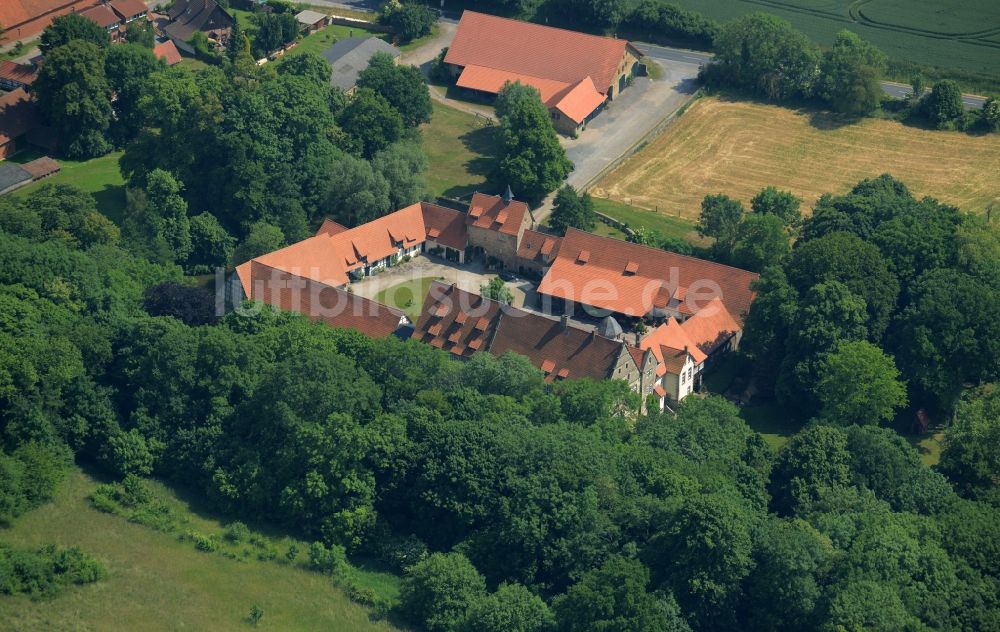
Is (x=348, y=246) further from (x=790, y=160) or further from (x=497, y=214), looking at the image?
(x=790, y=160)

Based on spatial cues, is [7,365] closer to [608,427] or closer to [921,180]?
[608,427]

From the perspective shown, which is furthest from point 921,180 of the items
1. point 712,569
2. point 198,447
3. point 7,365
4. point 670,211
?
point 7,365

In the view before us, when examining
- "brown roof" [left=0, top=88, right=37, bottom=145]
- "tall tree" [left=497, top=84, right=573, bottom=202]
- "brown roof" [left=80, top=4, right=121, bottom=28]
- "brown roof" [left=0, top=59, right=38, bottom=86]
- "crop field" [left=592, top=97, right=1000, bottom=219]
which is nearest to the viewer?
"tall tree" [left=497, top=84, right=573, bottom=202]

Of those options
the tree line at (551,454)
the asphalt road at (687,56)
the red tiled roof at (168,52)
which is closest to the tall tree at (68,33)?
the red tiled roof at (168,52)

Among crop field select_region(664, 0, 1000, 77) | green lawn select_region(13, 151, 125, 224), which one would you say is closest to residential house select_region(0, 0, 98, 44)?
green lawn select_region(13, 151, 125, 224)

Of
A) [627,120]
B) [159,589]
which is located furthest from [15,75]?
[159,589]

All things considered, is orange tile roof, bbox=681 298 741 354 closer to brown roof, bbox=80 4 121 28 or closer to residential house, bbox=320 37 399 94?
residential house, bbox=320 37 399 94
